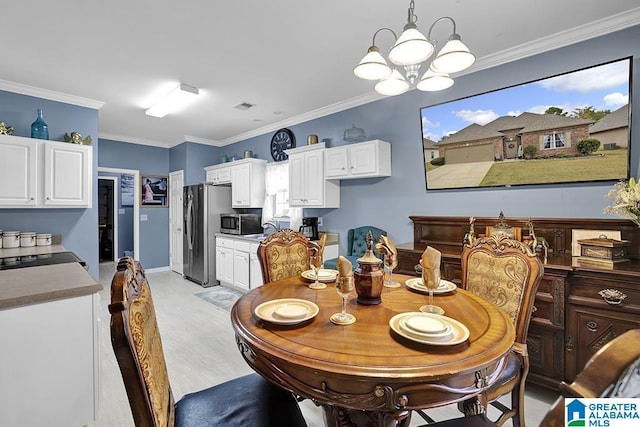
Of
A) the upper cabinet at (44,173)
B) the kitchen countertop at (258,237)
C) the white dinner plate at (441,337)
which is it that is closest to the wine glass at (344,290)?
the white dinner plate at (441,337)

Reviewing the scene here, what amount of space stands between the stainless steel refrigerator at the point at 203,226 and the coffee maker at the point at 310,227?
6.27 feet

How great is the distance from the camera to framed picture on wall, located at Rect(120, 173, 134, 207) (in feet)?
22.9

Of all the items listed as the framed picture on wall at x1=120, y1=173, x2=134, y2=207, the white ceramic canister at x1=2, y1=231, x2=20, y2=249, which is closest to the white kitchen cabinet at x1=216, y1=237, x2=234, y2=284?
the white ceramic canister at x1=2, y1=231, x2=20, y2=249

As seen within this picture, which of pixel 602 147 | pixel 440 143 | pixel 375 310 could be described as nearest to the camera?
pixel 375 310

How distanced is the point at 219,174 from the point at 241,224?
1.31m

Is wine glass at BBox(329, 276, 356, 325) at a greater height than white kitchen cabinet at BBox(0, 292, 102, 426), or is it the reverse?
wine glass at BBox(329, 276, 356, 325)

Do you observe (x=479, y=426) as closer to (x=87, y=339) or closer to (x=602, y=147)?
(x=87, y=339)

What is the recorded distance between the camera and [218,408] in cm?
119

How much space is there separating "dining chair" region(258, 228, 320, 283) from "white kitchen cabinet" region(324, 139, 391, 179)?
1.44 metres

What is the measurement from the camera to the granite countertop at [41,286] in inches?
60.4

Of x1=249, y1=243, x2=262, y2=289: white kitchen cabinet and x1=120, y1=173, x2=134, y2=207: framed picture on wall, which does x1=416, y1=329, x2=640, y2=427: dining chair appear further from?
x1=120, y1=173, x2=134, y2=207: framed picture on wall

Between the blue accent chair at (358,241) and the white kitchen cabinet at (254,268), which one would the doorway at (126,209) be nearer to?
the white kitchen cabinet at (254,268)

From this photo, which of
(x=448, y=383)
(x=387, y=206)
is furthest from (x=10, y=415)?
(x=387, y=206)

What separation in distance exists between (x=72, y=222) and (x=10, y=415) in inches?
115
